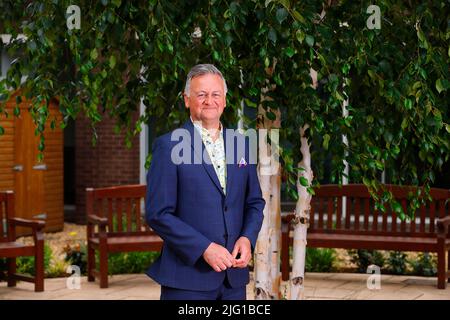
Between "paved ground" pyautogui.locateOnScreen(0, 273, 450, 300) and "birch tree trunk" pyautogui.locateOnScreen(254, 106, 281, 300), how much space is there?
1960 millimetres

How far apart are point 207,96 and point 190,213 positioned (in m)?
0.52

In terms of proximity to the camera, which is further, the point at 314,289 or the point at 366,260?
the point at 366,260

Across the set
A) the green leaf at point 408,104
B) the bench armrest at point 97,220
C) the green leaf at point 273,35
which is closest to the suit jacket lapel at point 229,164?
the green leaf at point 273,35

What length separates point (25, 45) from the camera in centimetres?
472

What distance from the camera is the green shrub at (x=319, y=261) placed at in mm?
9102

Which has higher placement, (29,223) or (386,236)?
(29,223)

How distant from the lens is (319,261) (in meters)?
9.12

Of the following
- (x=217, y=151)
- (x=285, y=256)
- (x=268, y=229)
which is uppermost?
(x=217, y=151)

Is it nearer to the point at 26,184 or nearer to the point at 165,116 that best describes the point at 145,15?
the point at 165,116

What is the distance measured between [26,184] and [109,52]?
7429 millimetres

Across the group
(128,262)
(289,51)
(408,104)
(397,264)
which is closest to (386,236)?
(397,264)

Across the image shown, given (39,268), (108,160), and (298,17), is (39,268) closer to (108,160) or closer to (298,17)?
(298,17)

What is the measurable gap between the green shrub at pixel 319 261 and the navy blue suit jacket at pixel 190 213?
5449 millimetres

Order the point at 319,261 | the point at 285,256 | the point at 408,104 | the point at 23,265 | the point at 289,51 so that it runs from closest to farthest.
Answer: the point at 289,51, the point at 408,104, the point at 285,256, the point at 23,265, the point at 319,261
